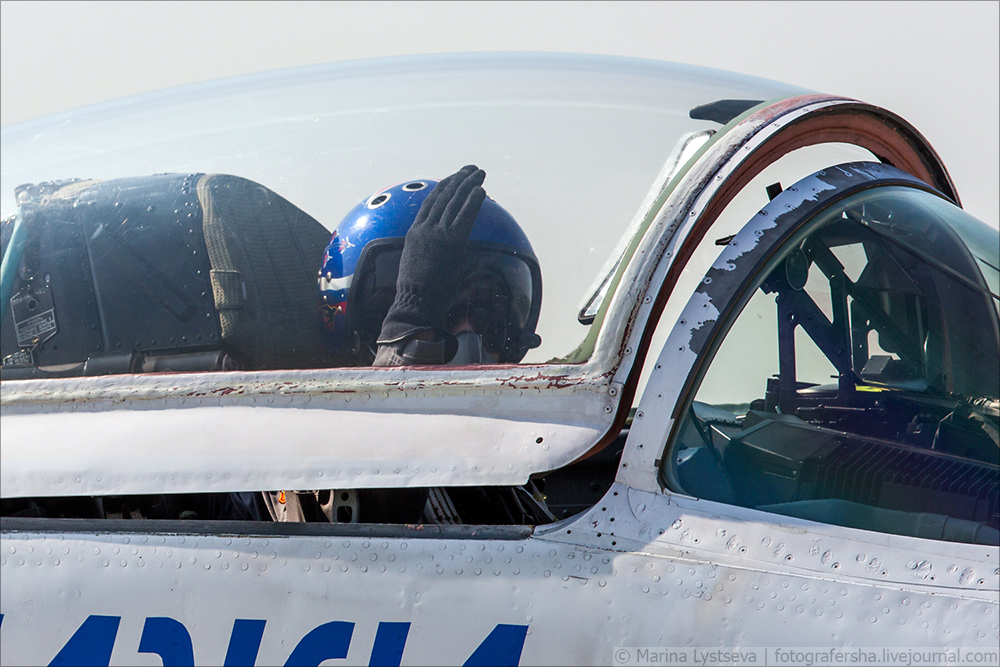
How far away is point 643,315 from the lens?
1.28 meters

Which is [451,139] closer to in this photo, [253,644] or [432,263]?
[432,263]

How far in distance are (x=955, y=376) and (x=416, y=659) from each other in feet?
3.59

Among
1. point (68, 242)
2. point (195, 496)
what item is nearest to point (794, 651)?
point (195, 496)

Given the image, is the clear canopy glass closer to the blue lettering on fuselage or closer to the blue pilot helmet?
the blue pilot helmet

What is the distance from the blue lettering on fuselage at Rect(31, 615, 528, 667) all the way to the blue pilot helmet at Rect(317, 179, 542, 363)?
465mm

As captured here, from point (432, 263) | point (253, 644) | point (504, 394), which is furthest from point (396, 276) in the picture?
point (253, 644)

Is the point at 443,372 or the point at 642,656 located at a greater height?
the point at 443,372

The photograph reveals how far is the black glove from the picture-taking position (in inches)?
54.4

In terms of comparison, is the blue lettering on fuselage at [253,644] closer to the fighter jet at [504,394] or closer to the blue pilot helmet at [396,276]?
the fighter jet at [504,394]

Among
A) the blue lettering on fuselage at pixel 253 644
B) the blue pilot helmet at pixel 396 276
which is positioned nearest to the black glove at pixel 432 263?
the blue pilot helmet at pixel 396 276

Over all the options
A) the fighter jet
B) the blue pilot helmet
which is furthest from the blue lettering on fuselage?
the blue pilot helmet

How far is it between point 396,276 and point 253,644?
2.22 feet

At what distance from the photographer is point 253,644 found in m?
1.17

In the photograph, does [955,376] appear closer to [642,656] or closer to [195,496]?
[642,656]
